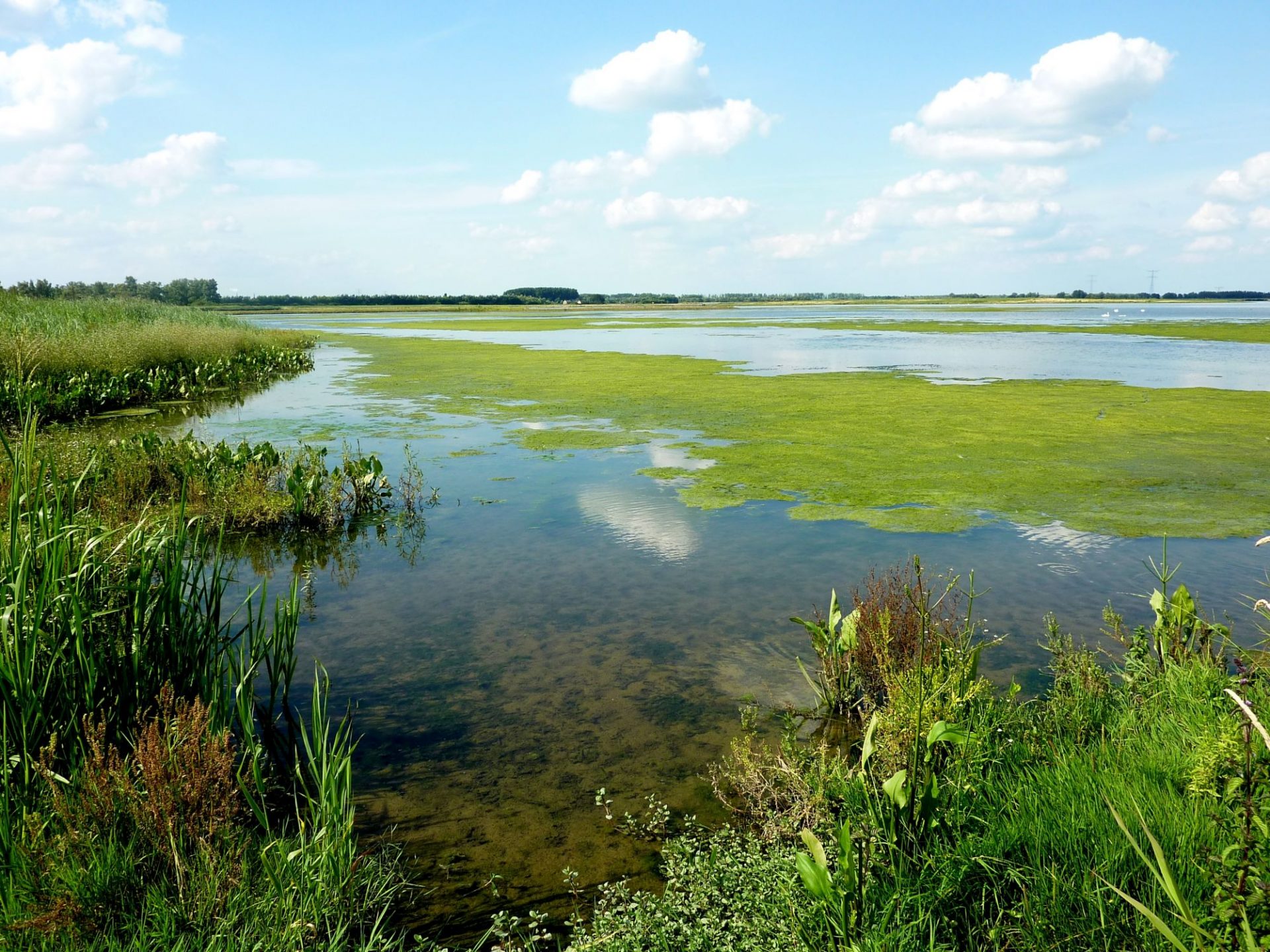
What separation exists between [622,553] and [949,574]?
10.1 feet

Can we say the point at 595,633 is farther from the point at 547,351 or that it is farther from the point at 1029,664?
the point at 547,351

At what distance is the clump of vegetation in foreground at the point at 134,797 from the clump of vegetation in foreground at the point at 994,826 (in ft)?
2.89

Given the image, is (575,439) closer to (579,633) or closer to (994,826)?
(579,633)

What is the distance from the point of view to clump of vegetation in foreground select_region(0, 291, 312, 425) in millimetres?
14781

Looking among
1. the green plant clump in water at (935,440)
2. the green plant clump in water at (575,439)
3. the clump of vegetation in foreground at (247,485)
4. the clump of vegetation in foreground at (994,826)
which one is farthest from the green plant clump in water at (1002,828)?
the green plant clump in water at (575,439)

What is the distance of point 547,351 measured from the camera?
35344mm

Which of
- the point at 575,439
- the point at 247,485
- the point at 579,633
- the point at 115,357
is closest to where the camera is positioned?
the point at 579,633

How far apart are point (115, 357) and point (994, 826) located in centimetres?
2069

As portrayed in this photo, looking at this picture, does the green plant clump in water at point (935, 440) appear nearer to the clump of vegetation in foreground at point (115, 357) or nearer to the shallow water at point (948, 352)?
the shallow water at point (948, 352)

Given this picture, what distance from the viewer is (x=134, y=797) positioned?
9.92 feet

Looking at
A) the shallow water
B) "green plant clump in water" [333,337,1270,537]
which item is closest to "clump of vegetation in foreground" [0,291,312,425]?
"green plant clump in water" [333,337,1270,537]

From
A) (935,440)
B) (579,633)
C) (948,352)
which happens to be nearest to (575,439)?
(935,440)

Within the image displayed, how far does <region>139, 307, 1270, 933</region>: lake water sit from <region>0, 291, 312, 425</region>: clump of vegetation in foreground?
603 cm

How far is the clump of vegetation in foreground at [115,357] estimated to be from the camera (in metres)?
14.8
